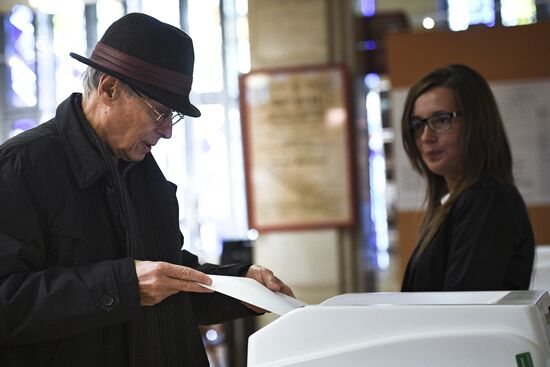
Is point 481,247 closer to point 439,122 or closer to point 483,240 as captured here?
point 483,240

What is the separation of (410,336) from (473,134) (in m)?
0.97

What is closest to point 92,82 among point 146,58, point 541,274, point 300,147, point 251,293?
point 146,58

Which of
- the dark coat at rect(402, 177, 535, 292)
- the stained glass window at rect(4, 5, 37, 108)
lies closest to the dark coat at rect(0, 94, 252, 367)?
the dark coat at rect(402, 177, 535, 292)

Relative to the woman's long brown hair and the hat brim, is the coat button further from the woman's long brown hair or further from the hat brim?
the woman's long brown hair

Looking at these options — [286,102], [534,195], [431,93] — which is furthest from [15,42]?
[431,93]

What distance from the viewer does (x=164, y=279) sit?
1.74 meters

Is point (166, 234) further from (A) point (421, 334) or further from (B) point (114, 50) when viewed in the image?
(A) point (421, 334)

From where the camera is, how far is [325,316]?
1621 millimetres

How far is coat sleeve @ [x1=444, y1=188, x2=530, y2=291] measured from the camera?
7.06 ft

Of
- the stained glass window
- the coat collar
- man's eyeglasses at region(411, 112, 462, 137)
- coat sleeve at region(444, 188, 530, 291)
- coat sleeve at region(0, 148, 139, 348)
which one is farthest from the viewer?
the stained glass window

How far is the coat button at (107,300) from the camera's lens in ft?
5.66

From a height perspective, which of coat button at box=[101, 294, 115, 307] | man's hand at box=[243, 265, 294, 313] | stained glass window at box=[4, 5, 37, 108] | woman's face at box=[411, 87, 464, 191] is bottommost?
man's hand at box=[243, 265, 294, 313]

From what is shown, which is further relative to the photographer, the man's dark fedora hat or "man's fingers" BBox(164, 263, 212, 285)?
the man's dark fedora hat

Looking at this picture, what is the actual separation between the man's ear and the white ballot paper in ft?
1.57
